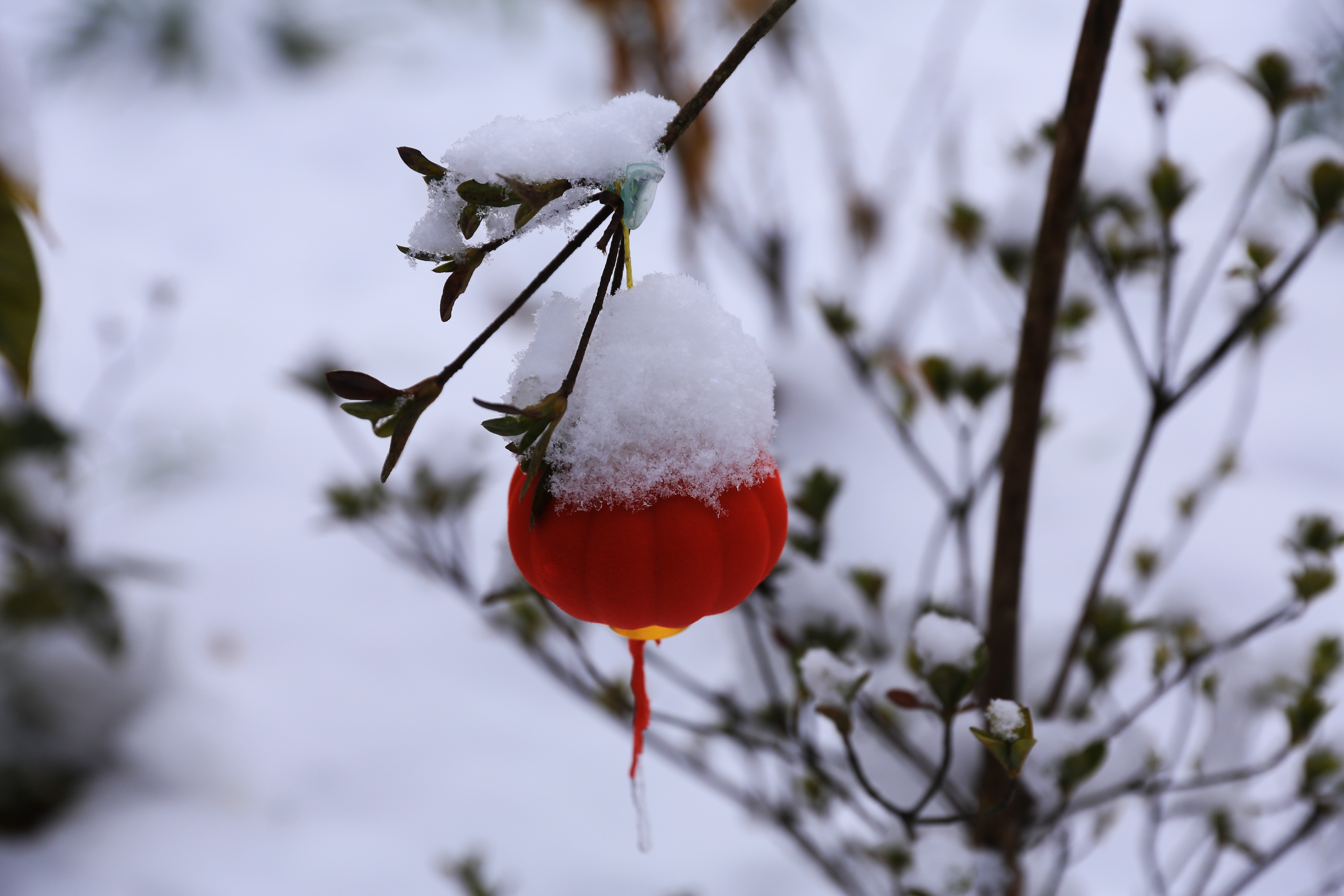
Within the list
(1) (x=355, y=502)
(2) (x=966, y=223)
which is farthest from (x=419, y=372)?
(2) (x=966, y=223)

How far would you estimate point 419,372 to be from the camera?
7.86ft

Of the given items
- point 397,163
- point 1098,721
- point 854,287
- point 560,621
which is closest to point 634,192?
point 560,621

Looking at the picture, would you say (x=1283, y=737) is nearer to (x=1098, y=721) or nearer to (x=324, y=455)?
(x=1098, y=721)

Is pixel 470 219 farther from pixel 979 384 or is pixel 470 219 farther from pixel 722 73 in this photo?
pixel 979 384

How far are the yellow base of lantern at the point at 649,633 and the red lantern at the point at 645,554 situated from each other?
0.06ft

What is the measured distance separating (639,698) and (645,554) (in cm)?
11

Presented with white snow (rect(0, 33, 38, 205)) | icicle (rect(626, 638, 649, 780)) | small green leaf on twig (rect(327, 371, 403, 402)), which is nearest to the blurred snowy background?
white snow (rect(0, 33, 38, 205))

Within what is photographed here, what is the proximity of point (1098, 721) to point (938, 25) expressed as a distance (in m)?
3.53

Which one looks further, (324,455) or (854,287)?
(324,455)

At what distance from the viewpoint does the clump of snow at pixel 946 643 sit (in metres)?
0.49

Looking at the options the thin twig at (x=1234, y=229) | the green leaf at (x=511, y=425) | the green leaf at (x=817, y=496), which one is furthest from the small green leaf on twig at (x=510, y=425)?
the thin twig at (x=1234, y=229)

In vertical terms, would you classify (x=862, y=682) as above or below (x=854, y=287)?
above

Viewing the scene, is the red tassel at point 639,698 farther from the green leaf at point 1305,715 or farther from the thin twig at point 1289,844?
the thin twig at point 1289,844

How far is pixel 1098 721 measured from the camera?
0.76 meters
